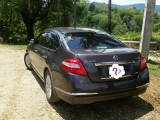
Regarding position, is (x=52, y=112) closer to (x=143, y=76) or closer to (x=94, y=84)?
(x=94, y=84)

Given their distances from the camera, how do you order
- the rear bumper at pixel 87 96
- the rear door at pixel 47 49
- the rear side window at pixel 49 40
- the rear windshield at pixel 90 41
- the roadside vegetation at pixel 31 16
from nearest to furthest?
the rear bumper at pixel 87 96 → the rear windshield at pixel 90 41 → the rear door at pixel 47 49 → the rear side window at pixel 49 40 → the roadside vegetation at pixel 31 16

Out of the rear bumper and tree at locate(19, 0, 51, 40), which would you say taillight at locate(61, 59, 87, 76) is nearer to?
the rear bumper

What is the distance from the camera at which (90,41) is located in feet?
18.1

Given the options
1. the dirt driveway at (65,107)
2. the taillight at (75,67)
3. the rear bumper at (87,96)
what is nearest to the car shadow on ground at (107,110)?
the dirt driveway at (65,107)

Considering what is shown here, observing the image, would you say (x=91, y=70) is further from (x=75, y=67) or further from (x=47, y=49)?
(x=47, y=49)

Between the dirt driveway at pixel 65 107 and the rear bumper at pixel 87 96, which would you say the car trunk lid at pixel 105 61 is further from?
the dirt driveway at pixel 65 107

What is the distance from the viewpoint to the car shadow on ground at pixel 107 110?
16.5 feet

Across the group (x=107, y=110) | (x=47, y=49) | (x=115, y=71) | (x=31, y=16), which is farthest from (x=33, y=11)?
(x=115, y=71)

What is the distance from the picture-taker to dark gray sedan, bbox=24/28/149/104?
4.58m

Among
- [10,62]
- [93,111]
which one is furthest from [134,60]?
[10,62]

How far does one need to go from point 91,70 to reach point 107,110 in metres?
1.18

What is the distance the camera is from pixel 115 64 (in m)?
4.70

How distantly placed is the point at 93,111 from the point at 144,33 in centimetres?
536

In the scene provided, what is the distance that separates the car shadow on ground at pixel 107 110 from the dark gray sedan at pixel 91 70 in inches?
14.5
